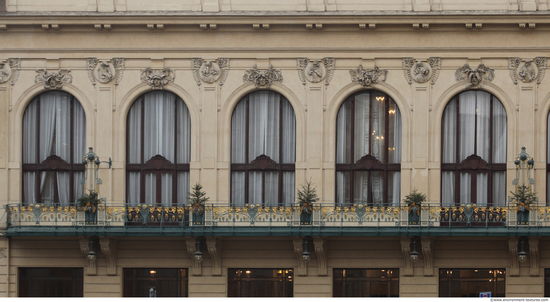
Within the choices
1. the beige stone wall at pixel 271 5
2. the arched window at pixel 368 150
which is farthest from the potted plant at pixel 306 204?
the beige stone wall at pixel 271 5

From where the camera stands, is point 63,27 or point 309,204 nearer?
point 309,204

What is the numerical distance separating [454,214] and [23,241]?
17.5 meters

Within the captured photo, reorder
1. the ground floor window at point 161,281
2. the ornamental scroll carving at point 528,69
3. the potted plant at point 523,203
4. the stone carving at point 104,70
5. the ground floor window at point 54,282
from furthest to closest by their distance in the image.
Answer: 1. the stone carving at point 104,70
2. the ground floor window at point 54,282
3. the ground floor window at point 161,281
4. the ornamental scroll carving at point 528,69
5. the potted plant at point 523,203

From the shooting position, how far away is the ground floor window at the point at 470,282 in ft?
94.5

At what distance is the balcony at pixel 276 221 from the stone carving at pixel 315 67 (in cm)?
527

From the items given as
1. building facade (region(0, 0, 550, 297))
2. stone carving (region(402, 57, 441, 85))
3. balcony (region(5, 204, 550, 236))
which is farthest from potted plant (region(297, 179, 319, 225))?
stone carving (region(402, 57, 441, 85))

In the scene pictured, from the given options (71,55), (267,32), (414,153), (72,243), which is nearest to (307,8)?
(267,32)

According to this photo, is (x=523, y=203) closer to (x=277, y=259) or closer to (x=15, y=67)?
(x=277, y=259)

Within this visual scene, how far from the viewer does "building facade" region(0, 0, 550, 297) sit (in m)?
28.8

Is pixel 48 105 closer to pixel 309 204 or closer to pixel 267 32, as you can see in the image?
pixel 267 32

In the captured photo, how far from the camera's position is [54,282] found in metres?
29.6

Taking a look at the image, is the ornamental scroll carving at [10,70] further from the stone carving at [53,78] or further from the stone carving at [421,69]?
the stone carving at [421,69]

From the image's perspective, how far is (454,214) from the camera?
27812 mm

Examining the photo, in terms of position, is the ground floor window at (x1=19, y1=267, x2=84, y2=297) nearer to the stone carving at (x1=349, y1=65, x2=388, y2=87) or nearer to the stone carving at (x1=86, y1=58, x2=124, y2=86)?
the stone carving at (x1=86, y1=58, x2=124, y2=86)
